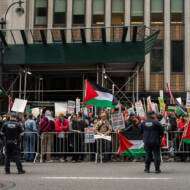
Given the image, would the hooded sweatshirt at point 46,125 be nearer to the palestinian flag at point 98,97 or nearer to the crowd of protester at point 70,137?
the crowd of protester at point 70,137

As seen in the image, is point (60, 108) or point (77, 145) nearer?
point (77, 145)

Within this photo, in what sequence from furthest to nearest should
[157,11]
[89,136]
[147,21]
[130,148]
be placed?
[157,11] < [147,21] < [89,136] < [130,148]

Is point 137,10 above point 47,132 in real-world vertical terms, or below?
above

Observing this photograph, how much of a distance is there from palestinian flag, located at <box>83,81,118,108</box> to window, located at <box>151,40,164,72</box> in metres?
16.6

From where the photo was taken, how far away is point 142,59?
23188 millimetres

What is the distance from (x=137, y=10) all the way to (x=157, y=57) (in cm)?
403

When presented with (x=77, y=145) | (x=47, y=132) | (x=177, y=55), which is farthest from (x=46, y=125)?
(x=177, y=55)

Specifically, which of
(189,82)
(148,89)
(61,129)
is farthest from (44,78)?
(61,129)

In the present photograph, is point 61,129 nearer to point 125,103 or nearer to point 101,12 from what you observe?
point 125,103

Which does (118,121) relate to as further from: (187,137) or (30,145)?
(30,145)

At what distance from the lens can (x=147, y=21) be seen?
105 ft

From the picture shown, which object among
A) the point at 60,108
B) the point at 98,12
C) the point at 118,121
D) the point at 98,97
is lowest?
the point at 118,121

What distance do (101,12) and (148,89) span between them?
23.3ft

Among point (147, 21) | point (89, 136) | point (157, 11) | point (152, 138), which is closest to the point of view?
point (152, 138)
